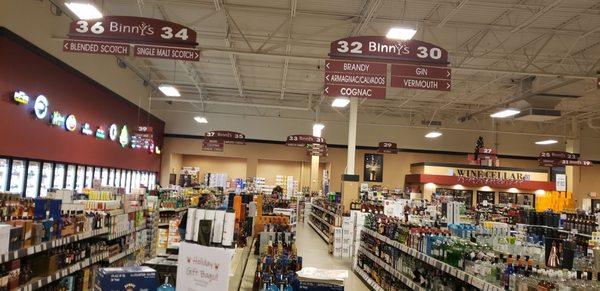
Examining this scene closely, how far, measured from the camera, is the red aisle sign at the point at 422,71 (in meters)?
8.38

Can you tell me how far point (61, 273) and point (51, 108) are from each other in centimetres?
721

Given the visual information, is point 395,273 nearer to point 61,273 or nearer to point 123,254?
point 123,254

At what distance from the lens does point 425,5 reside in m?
10.8

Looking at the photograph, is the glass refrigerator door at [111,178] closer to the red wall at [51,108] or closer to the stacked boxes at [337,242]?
the red wall at [51,108]

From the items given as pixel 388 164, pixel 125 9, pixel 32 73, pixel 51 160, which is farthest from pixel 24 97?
pixel 388 164

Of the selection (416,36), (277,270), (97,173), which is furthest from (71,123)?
(277,270)

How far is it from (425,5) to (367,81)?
3.48 meters

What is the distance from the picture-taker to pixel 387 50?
7.82m

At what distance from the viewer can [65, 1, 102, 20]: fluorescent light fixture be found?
759cm

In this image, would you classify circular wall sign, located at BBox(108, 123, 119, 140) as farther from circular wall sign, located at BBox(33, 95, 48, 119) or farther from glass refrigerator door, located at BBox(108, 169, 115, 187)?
circular wall sign, located at BBox(33, 95, 48, 119)

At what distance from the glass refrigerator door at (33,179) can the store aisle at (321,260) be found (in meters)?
6.55

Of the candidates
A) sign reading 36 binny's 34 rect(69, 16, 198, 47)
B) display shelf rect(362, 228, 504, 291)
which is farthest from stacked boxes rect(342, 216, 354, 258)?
sign reading 36 binny's 34 rect(69, 16, 198, 47)

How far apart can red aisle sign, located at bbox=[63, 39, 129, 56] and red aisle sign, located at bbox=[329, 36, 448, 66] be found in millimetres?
3355

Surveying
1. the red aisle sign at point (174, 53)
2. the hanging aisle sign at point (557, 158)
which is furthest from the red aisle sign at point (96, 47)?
the hanging aisle sign at point (557, 158)
